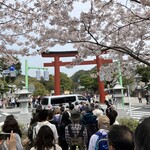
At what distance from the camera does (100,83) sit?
2828 cm

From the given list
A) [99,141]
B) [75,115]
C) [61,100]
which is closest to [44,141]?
[99,141]

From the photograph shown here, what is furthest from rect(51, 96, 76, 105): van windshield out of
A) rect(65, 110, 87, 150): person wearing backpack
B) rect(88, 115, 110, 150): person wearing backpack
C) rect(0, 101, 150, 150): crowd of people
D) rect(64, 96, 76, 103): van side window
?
rect(88, 115, 110, 150): person wearing backpack

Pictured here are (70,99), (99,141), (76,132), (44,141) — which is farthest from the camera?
(70,99)

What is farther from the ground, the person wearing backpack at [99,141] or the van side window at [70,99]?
the van side window at [70,99]

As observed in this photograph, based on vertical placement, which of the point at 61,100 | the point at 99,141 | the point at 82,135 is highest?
the point at 61,100

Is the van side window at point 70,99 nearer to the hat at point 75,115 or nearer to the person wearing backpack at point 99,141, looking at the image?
the hat at point 75,115

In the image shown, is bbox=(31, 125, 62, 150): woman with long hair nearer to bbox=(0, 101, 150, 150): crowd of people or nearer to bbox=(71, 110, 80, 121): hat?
bbox=(0, 101, 150, 150): crowd of people

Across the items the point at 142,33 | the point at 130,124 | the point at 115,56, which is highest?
the point at 142,33

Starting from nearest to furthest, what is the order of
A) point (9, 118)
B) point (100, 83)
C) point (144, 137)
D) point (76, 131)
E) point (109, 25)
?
point (144, 137), point (9, 118), point (76, 131), point (109, 25), point (100, 83)

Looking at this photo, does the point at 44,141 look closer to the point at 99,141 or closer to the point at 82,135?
the point at 99,141

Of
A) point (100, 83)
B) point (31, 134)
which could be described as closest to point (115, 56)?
point (31, 134)

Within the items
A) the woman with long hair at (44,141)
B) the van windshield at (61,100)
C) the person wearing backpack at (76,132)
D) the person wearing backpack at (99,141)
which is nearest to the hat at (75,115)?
the person wearing backpack at (76,132)

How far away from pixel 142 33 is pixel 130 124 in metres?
2.98

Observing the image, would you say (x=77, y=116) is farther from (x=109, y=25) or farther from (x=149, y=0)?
(x=109, y=25)
